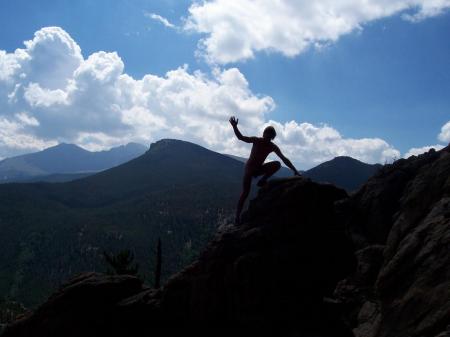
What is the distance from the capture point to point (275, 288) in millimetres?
16828

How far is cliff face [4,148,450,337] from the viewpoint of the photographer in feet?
55.4

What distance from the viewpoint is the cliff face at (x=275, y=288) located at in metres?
16.9

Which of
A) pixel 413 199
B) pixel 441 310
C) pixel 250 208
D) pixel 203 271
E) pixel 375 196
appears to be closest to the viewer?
pixel 441 310

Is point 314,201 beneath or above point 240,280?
above

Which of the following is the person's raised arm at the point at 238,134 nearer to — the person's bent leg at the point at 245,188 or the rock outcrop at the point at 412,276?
the person's bent leg at the point at 245,188

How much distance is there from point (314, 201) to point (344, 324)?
468cm

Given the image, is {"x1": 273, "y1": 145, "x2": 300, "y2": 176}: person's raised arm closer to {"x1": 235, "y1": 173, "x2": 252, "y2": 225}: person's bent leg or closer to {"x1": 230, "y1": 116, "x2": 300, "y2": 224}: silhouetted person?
{"x1": 230, "y1": 116, "x2": 300, "y2": 224}: silhouetted person

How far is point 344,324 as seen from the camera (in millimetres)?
17562

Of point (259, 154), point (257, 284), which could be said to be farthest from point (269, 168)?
point (257, 284)

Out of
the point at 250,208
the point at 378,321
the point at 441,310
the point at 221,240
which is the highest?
the point at 250,208

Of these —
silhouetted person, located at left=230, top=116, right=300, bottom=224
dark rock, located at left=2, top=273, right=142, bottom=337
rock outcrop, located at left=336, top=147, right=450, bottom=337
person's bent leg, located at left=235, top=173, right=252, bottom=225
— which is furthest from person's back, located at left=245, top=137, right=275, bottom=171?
rock outcrop, located at left=336, top=147, right=450, bottom=337

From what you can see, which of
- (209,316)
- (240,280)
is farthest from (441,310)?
(209,316)

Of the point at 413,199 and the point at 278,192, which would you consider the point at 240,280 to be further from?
the point at 413,199

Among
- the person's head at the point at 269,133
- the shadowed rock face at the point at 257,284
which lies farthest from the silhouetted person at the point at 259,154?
the shadowed rock face at the point at 257,284
